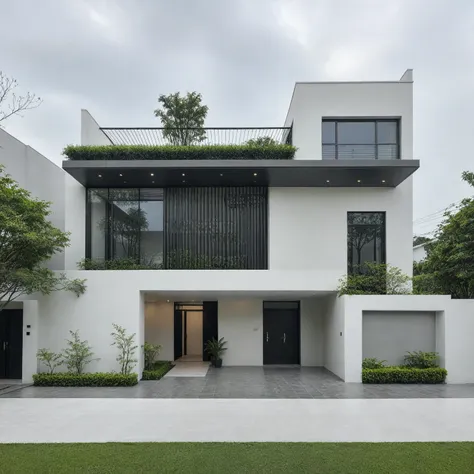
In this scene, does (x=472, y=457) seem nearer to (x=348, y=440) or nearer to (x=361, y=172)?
(x=348, y=440)

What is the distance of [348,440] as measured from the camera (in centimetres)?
654

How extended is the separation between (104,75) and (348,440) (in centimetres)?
1204

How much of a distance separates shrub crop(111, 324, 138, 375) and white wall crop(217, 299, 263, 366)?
4.02 m

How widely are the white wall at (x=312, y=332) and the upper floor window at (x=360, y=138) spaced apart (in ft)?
17.2

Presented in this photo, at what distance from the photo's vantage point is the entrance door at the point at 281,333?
49.4ft

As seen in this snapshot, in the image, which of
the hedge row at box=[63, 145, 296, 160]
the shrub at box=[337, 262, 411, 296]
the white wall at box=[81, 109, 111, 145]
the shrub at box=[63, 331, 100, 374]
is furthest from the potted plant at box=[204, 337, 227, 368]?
the white wall at box=[81, 109, 111, 145]

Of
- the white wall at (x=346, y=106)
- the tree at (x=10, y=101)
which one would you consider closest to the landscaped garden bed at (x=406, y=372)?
the white wall at (x=346, y=106)

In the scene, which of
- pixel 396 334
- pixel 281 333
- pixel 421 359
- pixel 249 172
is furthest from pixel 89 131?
pixel 421 359

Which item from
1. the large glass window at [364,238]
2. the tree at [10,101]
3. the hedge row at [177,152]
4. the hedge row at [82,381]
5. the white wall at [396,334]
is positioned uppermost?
the hedge row at [177,152]

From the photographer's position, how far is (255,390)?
34.3ft

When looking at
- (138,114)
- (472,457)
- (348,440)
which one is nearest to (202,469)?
(348,440)

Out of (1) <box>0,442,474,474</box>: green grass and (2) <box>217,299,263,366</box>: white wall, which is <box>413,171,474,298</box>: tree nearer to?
(2) <box>217,299,263,366</box>: white wall

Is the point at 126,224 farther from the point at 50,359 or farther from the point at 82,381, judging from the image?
the point at 82,381

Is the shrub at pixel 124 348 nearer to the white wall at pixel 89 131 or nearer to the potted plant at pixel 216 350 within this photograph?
the potted plant at pixel 216 350
